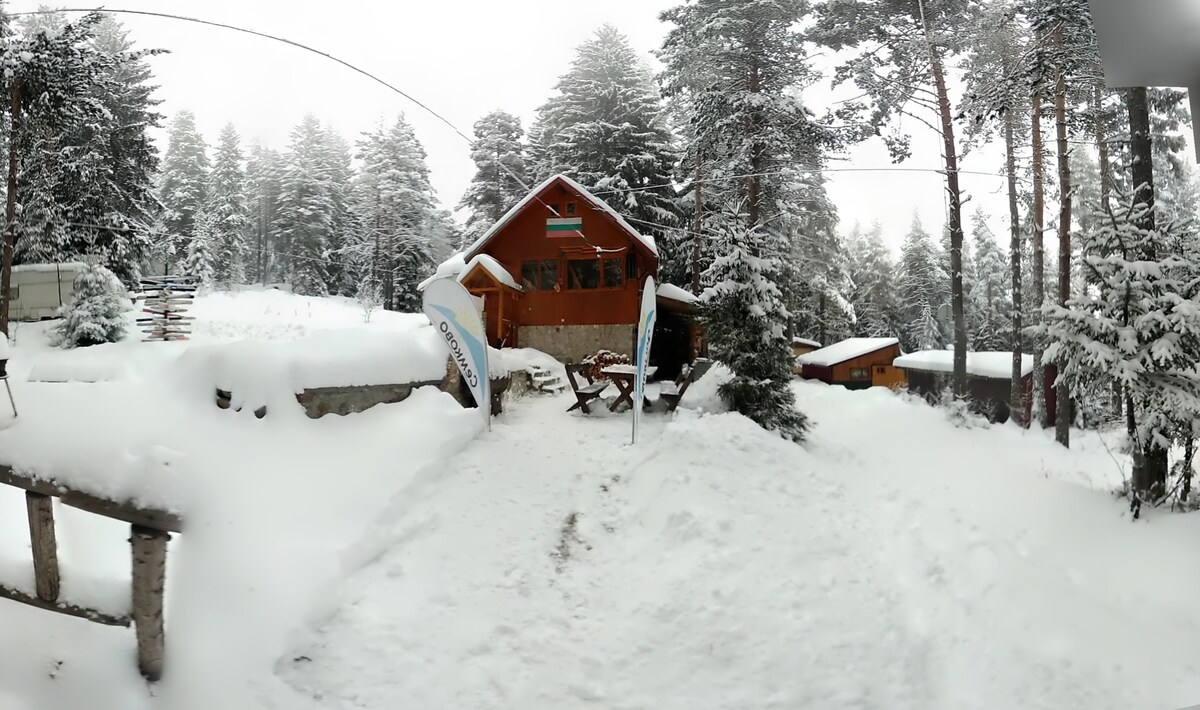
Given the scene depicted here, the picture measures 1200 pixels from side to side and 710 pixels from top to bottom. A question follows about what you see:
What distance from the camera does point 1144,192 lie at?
2.25 metres

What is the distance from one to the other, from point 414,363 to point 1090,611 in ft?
9.88

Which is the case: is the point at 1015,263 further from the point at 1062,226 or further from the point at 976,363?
the point at 976,363

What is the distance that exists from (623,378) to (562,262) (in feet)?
5.76

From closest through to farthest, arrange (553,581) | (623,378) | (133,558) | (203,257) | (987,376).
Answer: (133,558) → (203,257) → (553,581) → (987,376) → (623,378)

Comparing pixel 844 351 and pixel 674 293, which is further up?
pixel 674 293

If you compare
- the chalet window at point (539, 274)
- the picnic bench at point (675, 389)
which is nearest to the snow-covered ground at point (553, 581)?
the chalet window at point (539, 274)

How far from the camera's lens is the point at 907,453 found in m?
4.25

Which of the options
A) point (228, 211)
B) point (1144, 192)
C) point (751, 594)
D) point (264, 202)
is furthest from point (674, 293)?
point (228, 211)

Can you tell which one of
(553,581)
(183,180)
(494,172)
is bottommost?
(553,581)

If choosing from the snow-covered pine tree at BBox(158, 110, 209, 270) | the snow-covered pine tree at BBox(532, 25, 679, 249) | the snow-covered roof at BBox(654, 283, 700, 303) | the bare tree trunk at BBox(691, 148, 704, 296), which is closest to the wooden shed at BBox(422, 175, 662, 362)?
the snow-covered pine tree at BBox(532, 25, 679, 249)

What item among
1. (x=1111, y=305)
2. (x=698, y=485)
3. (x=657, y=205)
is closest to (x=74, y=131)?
(x=657, y=205)

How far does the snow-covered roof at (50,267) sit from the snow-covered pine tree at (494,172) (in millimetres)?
1410

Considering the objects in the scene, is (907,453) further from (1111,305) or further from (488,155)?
(488,155)

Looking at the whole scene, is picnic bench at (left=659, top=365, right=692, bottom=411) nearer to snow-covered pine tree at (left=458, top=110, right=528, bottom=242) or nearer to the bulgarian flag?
the bulgarian flag
